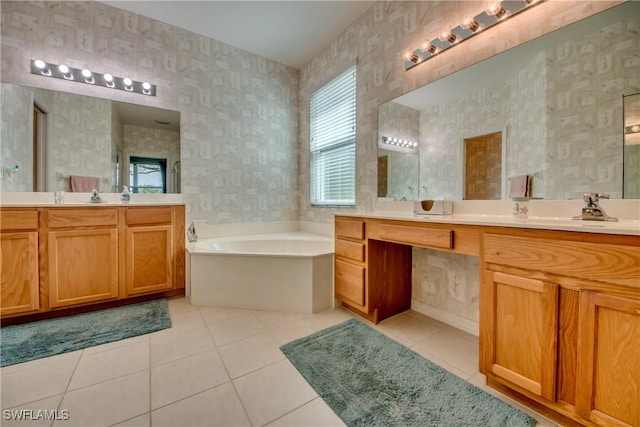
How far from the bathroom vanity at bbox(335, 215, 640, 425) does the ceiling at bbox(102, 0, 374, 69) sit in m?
2.28

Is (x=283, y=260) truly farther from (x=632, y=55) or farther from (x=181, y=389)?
(x=632, y=55)

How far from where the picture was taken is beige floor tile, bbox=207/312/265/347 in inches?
69.7

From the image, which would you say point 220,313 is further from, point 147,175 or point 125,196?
point 147,175

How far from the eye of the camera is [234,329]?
1897mm

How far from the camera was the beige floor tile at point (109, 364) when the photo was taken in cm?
136

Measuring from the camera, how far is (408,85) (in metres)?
2.16

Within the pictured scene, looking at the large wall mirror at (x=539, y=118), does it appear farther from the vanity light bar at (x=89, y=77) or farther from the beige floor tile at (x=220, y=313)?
the vanity light bar at (x=89, y=77)

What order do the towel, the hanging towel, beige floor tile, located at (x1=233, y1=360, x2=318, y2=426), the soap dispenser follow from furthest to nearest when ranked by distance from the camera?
the soap dispenser → the towel → the hanging towel → beige floor tile, located at (x1=233, y1=360, x2=318, y2=426)

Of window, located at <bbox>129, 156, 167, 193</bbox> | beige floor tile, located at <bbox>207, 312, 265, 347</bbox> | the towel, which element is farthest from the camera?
window, located at <bbox>129, 156, 167, 193</bbox>

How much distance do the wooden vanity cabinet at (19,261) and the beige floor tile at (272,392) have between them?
5.78 ft

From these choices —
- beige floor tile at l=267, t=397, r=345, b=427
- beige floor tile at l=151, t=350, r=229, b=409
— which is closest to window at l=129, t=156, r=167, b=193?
beige floor tile at l=151, t=350, r=229, b=409

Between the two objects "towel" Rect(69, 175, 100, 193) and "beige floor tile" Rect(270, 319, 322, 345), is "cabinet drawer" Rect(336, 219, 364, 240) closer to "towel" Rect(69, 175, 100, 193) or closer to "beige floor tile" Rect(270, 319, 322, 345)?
"beige floor tile" Rect(270, 319, 322, 345)

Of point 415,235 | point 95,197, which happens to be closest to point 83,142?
point 95,197

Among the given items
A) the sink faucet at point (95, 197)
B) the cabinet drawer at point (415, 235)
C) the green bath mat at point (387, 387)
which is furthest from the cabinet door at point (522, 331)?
the sink faucet at point (95, 197)
